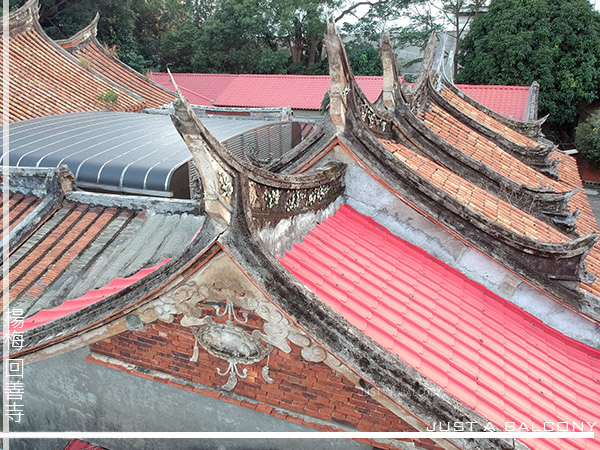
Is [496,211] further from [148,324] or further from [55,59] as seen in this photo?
[55,59]

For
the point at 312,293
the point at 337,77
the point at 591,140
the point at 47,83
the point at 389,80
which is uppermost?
the point at 337,77

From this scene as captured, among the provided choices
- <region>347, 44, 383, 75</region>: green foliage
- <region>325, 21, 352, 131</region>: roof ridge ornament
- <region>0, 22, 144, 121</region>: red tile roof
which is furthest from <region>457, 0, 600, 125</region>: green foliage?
<region>325, 21, 352, 131</region>: roof ridge ornament

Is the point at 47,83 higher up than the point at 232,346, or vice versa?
the point at 47,83

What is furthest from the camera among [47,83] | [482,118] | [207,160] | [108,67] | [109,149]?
[108,67]

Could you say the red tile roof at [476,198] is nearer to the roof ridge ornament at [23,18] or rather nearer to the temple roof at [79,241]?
the temple roof at [79,241]

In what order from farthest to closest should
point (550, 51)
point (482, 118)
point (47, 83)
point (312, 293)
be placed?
point (550, 51) < point (47, 83) < point (482, 118) < point (312, 293)

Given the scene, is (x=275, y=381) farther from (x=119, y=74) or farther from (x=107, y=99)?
(x=119, y=74)

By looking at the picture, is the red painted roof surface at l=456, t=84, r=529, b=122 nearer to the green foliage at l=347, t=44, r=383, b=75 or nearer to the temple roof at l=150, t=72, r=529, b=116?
the temple roof at l=150, t=72, r=529, b=116

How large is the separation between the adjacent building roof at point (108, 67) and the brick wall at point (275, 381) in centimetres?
1345

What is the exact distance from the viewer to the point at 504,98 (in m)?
20.9

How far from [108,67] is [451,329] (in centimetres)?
1715

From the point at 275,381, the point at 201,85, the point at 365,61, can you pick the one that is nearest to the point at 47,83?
the point at 275,381

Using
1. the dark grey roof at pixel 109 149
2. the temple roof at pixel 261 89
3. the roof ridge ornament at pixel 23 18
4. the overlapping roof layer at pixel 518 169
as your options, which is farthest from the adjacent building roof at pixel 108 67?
→ the overlapping roof layer at pixel 518 169

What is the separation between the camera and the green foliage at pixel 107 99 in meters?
14.4
